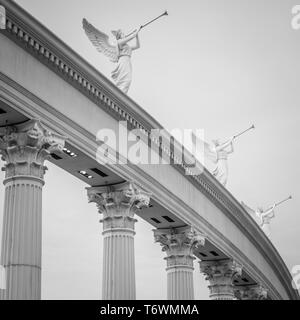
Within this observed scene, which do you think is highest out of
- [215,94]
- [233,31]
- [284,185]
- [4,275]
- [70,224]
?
[233,31]

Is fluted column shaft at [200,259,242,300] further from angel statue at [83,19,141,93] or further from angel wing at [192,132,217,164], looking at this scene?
angel statue at [83,19,141,93]

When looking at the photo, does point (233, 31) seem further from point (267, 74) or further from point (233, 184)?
point (233, 184)

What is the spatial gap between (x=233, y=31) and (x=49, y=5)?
1836cm

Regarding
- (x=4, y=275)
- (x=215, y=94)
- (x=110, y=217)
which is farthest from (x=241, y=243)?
(x=4, y=275)

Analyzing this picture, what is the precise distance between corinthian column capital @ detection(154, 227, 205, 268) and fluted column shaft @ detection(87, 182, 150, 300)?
23.4 feet

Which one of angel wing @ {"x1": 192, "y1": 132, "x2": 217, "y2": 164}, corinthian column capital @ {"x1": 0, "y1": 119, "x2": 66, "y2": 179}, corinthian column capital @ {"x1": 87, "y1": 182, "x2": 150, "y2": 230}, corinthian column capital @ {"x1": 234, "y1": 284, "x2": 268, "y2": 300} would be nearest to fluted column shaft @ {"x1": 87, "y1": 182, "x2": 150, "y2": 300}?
corinthian column capital @ {"x1": 87, "y1": 182, "x2": 150, "y2": 230}

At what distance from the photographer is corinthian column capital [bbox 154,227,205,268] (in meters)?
45.0

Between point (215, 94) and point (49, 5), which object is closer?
point (49, 5)

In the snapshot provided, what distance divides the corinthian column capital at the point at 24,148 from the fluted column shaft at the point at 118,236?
23.1 ft

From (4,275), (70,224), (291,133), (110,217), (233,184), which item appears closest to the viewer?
(4,275)

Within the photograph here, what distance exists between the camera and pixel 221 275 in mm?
52719

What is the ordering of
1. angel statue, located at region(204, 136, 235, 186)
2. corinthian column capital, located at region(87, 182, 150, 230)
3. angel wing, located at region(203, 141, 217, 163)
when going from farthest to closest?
angel wing, located at region(203, 141, 217, 163)
angel statue, located at region(204, 136, 235, 186)
corinthian column capital, located at region(87, 182, 150, 230)

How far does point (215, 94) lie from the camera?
61719mm

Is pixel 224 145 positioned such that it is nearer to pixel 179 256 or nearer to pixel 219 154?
pixel 219 154
